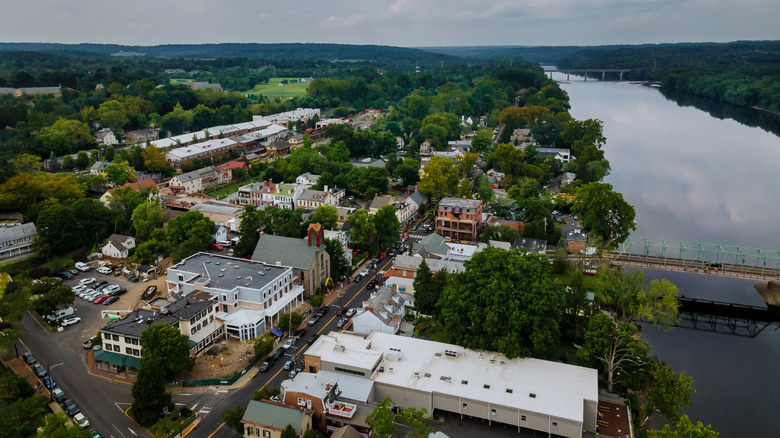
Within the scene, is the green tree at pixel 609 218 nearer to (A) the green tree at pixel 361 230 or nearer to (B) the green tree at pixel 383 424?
(A) the green tree at pixel 361 230

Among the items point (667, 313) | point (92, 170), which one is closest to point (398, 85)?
point (92, 170)

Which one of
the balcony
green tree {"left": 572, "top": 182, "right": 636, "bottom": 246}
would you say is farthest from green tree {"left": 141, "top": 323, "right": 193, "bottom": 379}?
green tree {"left": 572, "top": 182, "right": 636, "bottom": 246}

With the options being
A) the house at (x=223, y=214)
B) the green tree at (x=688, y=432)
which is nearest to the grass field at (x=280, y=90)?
the house at (x=223, y=214)

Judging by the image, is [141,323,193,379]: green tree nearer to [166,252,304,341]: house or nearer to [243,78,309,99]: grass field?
[166,252,304,341]: house

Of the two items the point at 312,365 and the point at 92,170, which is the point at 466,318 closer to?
the point at 312,365

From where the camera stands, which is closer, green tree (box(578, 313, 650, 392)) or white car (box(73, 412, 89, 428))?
white car (box(73, 412, 89, 428))

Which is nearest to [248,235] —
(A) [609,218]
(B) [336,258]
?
(B) [336,258]

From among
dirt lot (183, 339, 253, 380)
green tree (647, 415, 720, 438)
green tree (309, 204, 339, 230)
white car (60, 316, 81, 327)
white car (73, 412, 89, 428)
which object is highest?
green tree (309, 204, 339, 230)
